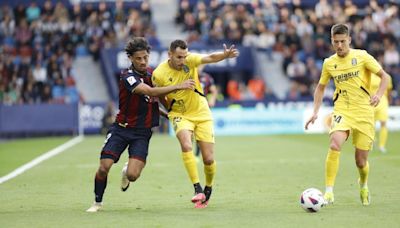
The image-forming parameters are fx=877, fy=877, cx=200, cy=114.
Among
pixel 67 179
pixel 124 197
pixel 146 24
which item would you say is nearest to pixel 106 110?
pixel 146 24

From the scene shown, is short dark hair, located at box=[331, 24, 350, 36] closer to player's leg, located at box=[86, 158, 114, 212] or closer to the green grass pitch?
the green grass pitch

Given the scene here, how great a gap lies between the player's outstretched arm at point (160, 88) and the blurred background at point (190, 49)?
19.4m

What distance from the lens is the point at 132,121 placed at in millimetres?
11227

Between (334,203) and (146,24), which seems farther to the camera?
(146,24)

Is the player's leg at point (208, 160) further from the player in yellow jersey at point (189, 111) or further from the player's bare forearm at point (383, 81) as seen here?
the player's bare forearm at point (383, 81)

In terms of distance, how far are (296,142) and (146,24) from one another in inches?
454

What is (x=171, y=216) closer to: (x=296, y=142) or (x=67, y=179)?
(x=67, y=179)

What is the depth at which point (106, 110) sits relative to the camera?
3034 centimetres

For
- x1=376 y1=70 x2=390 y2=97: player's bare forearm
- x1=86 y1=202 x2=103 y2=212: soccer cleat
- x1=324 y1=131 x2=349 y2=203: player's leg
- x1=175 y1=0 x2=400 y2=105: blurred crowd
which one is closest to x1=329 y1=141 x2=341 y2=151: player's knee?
x1=324 y1=131 x2=349 y2=203: player's leg

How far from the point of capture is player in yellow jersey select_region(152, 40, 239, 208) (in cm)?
1138

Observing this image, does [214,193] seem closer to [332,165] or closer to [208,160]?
[208,160]

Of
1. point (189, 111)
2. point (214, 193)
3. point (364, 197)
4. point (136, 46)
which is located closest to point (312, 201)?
point (364, 197)

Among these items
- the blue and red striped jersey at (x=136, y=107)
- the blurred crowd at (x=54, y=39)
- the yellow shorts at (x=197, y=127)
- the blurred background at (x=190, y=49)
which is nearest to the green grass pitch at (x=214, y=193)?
the yellow shorts at (x=197, y=127)

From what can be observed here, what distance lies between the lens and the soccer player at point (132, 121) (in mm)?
10984
